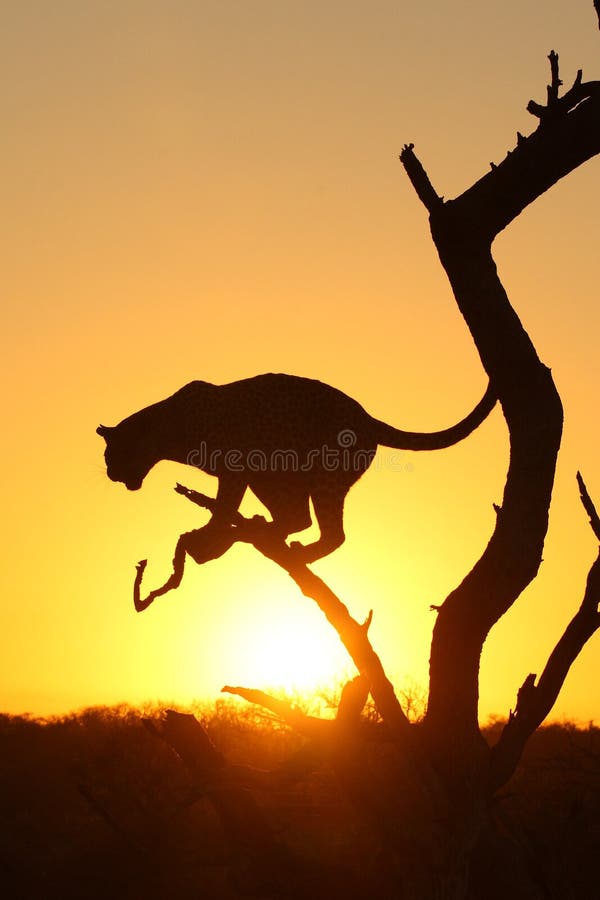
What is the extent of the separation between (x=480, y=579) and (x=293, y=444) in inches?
67.7

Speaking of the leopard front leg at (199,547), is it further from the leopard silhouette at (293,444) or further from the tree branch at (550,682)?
the tree branch at (550,682)

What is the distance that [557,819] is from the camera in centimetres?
969

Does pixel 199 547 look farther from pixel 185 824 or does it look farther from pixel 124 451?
pixel 185 824

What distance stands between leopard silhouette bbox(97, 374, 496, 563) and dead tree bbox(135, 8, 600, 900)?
944mm

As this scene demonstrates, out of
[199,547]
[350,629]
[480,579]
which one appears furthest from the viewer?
[199,547]

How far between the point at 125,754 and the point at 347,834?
447 cm

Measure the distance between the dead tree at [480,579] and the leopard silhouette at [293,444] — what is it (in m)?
0.94

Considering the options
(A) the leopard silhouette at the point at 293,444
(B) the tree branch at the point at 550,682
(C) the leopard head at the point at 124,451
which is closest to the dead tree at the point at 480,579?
(B) the tree branch at the point at 550,682

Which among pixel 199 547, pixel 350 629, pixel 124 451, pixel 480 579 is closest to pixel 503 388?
pixel 480 579

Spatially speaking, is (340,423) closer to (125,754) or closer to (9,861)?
(9,861)

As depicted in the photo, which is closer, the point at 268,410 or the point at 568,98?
the point at 568,98

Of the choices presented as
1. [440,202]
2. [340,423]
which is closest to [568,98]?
[440,202]

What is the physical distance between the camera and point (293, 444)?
7875 mm

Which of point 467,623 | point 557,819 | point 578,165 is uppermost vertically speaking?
point 578,165
